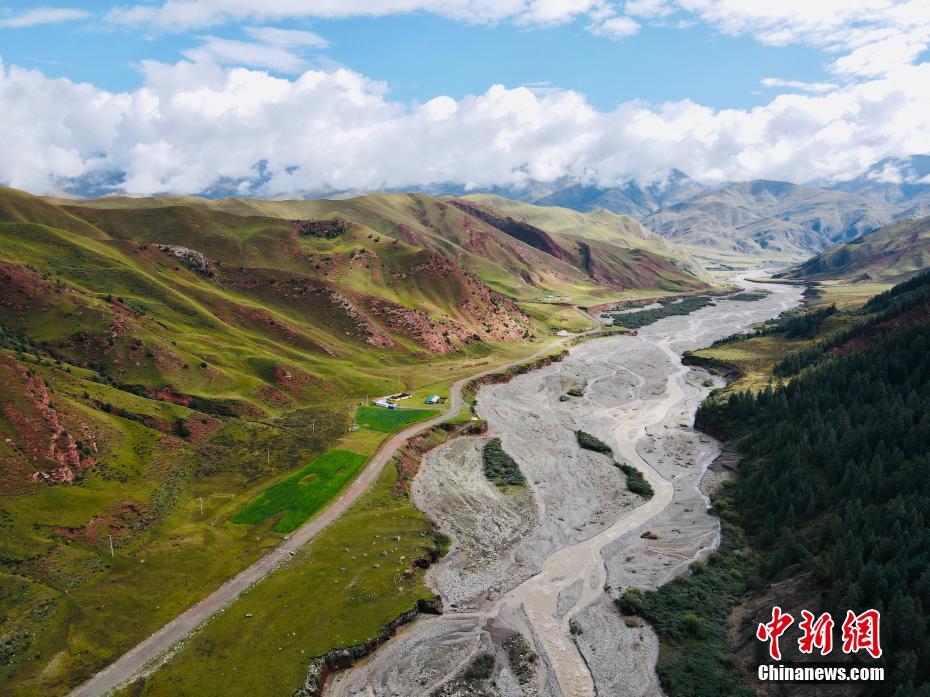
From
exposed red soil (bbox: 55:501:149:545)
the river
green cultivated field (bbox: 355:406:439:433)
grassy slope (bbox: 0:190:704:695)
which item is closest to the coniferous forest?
the river

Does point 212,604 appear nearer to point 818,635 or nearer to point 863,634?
point 818,635

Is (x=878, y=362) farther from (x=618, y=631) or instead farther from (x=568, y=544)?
(x=618, y=631)

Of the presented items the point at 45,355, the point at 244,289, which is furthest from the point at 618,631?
the point at 244,289

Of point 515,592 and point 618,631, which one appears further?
point 515,592

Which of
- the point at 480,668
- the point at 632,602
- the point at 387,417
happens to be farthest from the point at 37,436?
the point at 632,602

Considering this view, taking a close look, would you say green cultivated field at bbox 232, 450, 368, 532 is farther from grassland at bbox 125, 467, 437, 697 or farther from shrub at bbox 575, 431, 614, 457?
shrub at bbox 575, 431, 614, 457

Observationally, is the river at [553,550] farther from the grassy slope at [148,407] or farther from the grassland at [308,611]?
the grassy slope at [148,407]

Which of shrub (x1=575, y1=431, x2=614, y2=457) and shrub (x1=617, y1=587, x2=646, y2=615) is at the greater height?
shrub (x1=575, y1=431, x2=614, y2=457)
